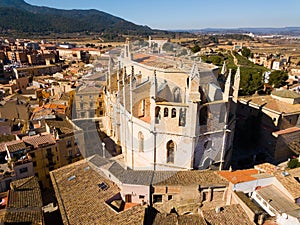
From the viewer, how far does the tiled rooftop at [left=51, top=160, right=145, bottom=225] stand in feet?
53.9

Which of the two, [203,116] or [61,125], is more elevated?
[203,116]

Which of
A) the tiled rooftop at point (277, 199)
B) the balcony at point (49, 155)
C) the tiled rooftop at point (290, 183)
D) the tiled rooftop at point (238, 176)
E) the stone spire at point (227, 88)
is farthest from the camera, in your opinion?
the balcony at point (49, 155)

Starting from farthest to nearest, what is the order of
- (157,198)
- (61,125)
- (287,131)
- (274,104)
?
(274,104) → (287,131) → (61,125) → (157,198)

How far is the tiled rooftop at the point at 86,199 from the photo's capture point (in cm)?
1644

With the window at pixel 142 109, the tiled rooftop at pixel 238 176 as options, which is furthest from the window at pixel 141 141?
the tiled rooftop at pixel 238 176

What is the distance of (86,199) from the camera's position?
723 inches

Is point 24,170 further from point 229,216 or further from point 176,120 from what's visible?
point 229,216

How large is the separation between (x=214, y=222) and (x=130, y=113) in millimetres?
10754

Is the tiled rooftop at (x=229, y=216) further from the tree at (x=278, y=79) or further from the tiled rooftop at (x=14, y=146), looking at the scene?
the tree at (x=278, y=79)

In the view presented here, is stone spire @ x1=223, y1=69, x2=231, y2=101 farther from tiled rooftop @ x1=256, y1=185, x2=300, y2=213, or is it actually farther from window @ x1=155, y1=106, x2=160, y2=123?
tiled rooftop @ x1=256, y1=185, x2=300, y2=213

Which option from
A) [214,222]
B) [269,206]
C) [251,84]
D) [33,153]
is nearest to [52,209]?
[33,153]

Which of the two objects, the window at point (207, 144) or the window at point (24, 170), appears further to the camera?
the window at point (24, 170)

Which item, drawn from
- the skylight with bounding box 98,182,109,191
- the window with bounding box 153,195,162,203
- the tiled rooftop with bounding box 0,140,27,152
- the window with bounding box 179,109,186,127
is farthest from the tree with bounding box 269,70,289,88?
the tiled rooftop with bounding box 0,140,27,152

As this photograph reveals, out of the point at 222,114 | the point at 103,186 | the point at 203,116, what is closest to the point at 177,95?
the point at 203,116
